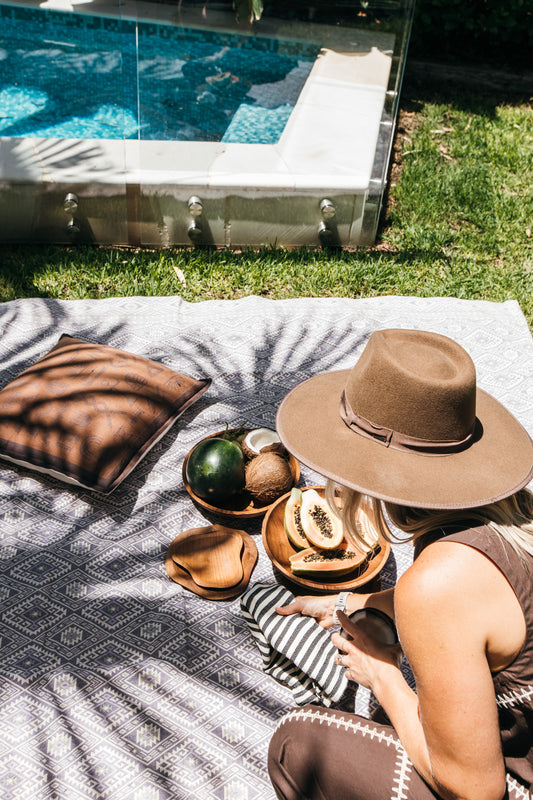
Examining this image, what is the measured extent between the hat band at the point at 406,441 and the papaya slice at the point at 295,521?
967mm

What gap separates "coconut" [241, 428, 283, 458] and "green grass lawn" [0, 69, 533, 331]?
1807mm

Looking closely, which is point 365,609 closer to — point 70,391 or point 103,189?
point 70,391

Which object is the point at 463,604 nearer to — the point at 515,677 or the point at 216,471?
the point at 515,677

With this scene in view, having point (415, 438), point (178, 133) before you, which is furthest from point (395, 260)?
point (415, 438)

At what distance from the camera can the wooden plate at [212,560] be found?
2754 mm

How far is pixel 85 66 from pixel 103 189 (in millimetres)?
1595

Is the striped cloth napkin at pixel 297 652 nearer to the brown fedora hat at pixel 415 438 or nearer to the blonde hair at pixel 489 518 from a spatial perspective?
the blonde hair at pixel 489 518

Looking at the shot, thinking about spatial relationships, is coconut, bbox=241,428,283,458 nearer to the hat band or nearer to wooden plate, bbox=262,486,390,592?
wooden plate, bbox=262,486,390,592

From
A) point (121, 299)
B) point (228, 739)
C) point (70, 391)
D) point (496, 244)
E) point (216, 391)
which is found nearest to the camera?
point (228, 739)

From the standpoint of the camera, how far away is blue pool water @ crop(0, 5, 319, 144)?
18.1 ft


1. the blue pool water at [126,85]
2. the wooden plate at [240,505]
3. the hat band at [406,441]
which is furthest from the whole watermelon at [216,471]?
the blue pool water at [126,85]

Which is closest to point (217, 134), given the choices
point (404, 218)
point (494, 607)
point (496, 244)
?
point (404, 218)

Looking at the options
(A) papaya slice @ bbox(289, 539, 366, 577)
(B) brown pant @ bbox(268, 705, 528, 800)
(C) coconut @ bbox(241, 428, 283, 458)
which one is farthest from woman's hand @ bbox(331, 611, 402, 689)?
(C) coconut @ bbox(241, 428, 283, 458)

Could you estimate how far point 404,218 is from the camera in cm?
568
